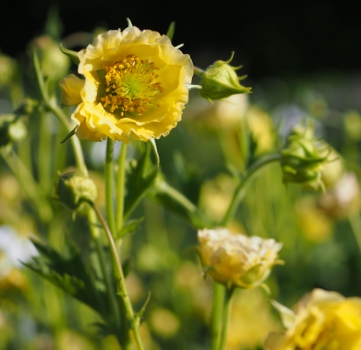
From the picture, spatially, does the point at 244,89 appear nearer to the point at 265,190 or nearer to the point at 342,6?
the point at 265,190

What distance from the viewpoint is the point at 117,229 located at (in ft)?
1.83


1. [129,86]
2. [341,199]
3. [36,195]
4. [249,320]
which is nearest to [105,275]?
[129,86]

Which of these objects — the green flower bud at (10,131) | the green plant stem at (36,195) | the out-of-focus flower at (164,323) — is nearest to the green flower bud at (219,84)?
the green flower bud at (10,131)

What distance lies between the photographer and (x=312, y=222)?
3.76 ft

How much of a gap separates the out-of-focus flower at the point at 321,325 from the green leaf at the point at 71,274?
18cm

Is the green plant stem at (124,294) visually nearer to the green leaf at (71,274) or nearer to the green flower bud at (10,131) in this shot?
the green leaf at (71,274)

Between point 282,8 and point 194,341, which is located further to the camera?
point 282,8

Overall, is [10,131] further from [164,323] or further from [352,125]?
[352,125]

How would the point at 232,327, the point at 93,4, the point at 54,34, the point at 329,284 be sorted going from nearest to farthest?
1. the point at 54,34
2. the point at 232,327
3. the point at 329,284
4. the point at 93,4

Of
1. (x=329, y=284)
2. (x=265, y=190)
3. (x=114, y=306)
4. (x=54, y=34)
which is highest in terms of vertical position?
(x=54, y=34)

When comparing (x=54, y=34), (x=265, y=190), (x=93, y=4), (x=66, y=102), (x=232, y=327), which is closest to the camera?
(x=66, y=102)

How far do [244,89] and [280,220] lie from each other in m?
0.52

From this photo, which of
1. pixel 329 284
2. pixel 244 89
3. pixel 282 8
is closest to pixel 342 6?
pixel 282 8

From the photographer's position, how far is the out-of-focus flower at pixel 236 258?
22.0 inches
